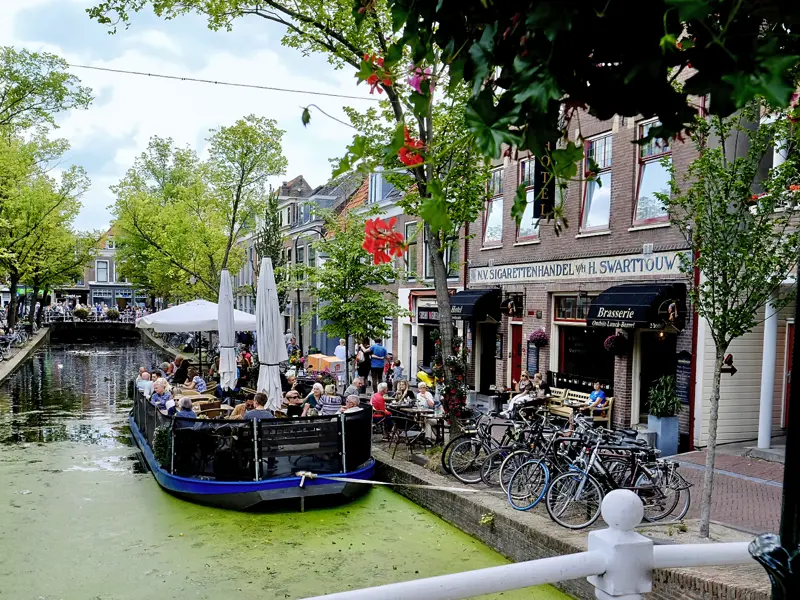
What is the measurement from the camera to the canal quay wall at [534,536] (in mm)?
5254

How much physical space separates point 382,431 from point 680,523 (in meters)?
6.74

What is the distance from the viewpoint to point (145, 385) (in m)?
14.5

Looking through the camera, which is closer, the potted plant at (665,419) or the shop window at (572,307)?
the potted plant at (665,419)

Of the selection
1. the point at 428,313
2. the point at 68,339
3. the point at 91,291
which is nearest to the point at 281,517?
the point at 428,313

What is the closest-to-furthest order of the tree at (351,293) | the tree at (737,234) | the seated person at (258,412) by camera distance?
1. the tree at (737,234)
2. the seated person at (258,412)
3. the tree at (351,293)

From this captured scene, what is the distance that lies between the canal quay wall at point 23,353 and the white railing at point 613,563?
24.2 metres

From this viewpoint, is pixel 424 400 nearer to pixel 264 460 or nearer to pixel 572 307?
pixel 264 460

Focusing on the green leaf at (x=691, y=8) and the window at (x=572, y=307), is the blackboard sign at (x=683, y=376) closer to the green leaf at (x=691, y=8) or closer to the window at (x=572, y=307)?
the window at (x=572, y=307)

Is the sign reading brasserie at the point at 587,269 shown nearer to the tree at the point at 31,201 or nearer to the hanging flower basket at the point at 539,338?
the hanging flower basket at the point at 539,338

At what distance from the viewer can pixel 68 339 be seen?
1953 inches

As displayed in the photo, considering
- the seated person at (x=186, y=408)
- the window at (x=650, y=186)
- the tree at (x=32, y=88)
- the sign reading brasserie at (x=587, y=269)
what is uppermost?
the tree at (x=32, y=88)

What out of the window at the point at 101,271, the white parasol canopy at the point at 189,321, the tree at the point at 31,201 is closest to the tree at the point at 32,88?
the tree at the point at 31,201

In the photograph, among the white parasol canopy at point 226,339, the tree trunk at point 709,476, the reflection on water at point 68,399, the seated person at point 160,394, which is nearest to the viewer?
the tree trunk at point 709,476

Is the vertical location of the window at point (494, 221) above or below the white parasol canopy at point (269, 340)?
above
